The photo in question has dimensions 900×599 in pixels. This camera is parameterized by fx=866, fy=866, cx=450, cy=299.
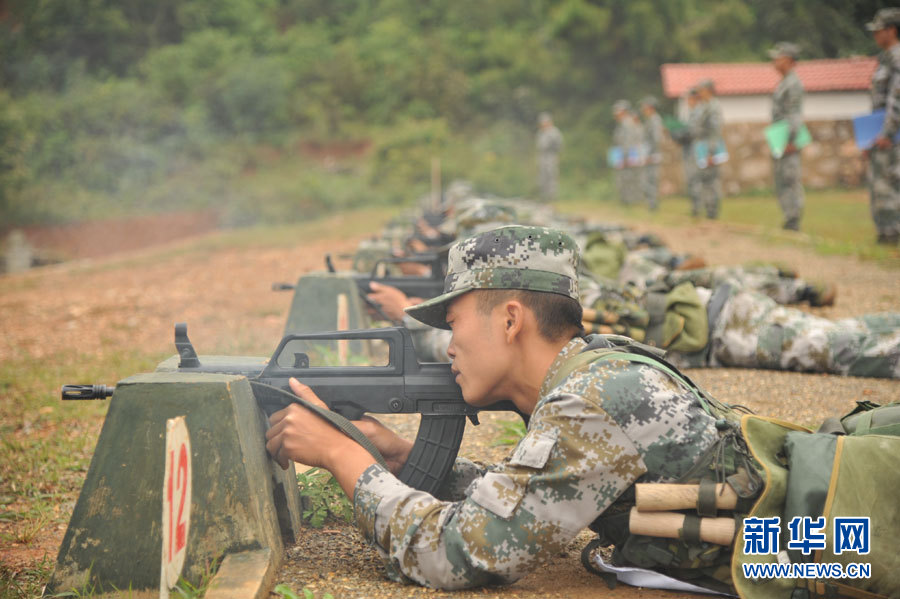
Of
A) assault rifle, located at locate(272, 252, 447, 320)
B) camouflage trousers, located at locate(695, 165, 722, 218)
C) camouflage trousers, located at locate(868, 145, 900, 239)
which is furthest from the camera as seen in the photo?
camouflage trousers, located at locate(695, 165, 722, 218)

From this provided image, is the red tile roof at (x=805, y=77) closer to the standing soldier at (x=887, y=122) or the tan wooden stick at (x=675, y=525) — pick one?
the standing soldier at (x=887, y=122)

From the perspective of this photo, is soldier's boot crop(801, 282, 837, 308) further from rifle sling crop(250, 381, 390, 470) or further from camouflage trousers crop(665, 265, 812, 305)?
rifle sling crop(250, 381, 390, 470)

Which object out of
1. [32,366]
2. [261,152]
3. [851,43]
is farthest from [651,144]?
[261,152]

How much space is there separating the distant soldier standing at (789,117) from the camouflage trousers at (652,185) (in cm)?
672

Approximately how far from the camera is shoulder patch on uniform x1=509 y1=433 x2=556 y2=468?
2.18 meters

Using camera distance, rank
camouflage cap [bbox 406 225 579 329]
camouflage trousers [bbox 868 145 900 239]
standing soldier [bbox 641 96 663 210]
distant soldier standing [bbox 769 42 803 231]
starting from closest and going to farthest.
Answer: camouflage cap [bbox 406 225 579 329] → camouflage trousers [bbox 868 145 900 239] → distant soldier standing [bbox 769 42 803 231] → standing soldier [bbox 641 96 663 210]

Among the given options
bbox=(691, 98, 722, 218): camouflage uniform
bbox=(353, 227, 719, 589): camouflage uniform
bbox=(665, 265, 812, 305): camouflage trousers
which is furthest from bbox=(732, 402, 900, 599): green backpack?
bbox=(691, 98, 722, 218): camouflage uniform

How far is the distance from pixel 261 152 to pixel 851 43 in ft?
70.7

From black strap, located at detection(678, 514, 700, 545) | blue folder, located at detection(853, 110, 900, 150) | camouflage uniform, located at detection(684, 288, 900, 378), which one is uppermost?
blue folder, located at detection(853, 110, 900, 150)

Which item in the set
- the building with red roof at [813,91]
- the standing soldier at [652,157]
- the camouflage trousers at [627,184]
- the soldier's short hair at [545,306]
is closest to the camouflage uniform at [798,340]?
the soldier's short hair at [545,306]

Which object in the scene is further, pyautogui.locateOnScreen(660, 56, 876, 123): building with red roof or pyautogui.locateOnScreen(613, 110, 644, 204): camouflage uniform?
pyautogui.locateOnScreen(660, 56, 876, 123): building with red roof

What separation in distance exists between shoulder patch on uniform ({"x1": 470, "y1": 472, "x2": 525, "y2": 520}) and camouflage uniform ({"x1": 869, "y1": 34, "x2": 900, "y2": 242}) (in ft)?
31.0

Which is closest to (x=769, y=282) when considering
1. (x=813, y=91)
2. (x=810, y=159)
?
(x=810, y=159)

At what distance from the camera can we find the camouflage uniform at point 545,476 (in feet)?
7.18
